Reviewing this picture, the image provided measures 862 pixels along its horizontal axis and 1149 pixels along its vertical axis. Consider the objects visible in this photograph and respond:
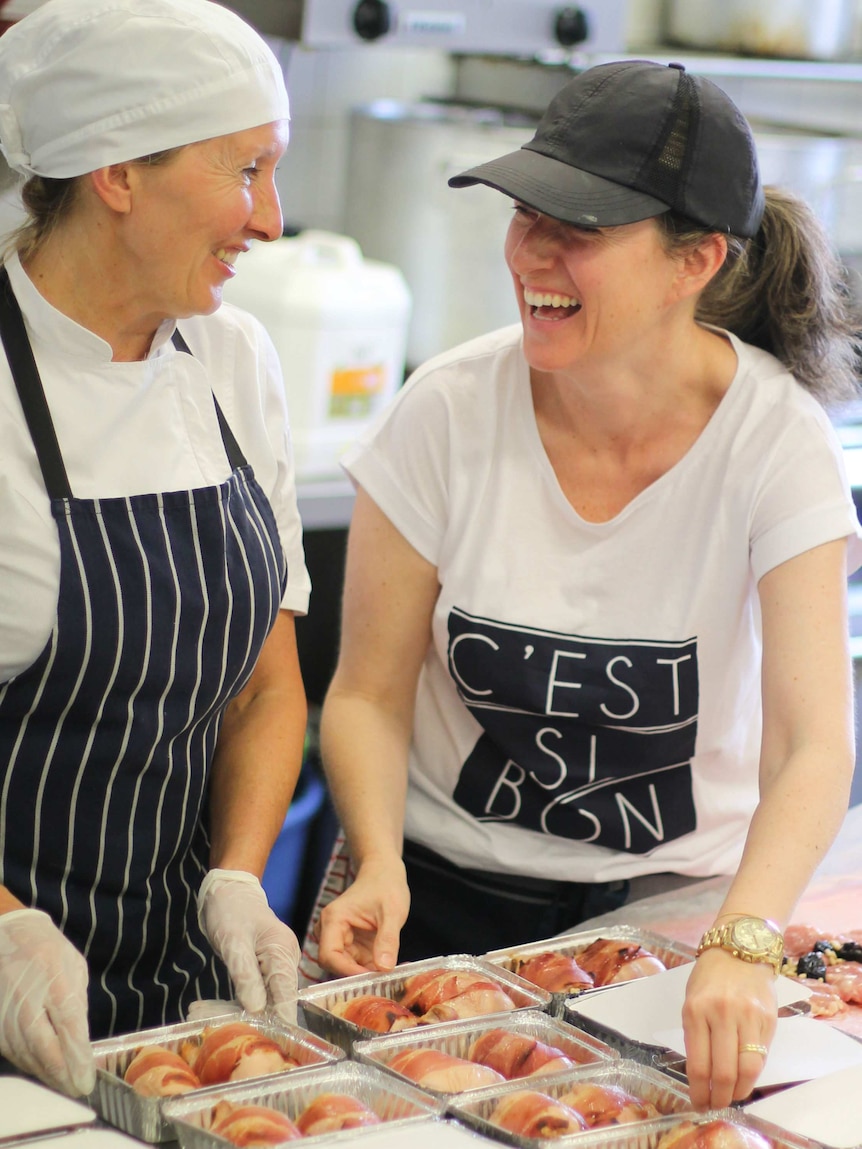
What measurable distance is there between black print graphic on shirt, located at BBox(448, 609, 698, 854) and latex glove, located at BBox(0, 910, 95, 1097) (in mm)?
630

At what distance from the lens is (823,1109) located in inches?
52.0

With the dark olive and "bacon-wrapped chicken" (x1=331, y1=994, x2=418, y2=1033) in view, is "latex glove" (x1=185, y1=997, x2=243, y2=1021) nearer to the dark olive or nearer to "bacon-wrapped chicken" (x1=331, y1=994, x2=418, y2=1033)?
"bacon-wrapped chicken" (x1=331, y1=994, x2=418, y2=1033)

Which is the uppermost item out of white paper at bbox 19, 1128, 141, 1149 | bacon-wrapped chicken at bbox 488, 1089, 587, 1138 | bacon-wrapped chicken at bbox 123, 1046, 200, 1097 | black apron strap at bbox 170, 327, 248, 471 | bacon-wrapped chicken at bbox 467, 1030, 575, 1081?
black apron strap at bbox 170, 327, 248, 471

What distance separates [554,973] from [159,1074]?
451 mm

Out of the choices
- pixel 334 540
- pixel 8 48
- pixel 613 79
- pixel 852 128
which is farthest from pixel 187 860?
pixel 852 128

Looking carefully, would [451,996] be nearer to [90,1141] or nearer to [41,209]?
[90,1141]

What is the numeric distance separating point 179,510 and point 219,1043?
1.83ft

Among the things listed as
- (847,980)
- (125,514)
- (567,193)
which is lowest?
(847,980)

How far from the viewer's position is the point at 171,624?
5.05ft

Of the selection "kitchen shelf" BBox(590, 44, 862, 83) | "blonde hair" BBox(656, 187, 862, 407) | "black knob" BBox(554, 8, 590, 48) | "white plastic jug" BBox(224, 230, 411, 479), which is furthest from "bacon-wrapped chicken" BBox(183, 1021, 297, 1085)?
"kitchen shelf" BBox(590, 44, 862, 83)

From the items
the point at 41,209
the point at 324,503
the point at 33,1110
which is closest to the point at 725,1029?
the point at 33,1110

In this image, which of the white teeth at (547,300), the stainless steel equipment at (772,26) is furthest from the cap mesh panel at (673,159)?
the stainless steel equipment at (772,26)

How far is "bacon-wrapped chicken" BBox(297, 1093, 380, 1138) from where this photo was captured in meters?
1.22

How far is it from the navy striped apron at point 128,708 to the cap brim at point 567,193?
0.43 meters
